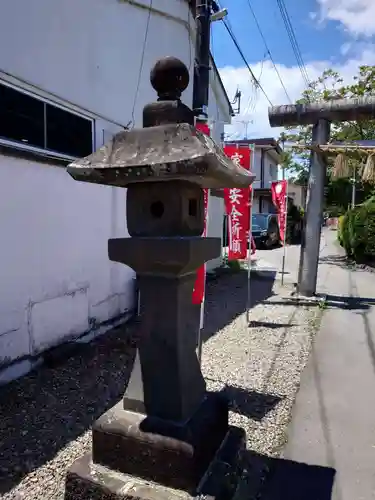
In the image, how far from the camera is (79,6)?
6211 mm

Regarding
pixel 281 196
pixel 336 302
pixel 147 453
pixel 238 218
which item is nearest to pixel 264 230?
pixel 281 196

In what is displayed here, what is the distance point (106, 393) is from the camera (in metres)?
4.87

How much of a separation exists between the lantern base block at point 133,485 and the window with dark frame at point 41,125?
3945 mm

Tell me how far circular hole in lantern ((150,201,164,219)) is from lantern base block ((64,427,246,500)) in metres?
1.60

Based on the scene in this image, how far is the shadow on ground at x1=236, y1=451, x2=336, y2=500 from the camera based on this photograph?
3.11 meters

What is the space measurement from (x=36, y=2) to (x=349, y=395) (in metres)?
6.37

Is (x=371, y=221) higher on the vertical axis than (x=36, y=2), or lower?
lower

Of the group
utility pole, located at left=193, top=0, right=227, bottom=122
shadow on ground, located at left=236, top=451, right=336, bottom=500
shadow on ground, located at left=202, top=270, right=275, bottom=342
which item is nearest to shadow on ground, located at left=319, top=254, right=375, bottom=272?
shadow on ground, located at left=202, top=270, right=275, bottom=342

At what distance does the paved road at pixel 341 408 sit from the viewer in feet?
11.6

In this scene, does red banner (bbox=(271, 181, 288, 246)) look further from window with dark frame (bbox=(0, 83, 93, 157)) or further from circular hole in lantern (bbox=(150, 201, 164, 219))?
circular hole in lantern (bbox=(150, 201, 164, 219))

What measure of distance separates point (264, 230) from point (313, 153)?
15486 millimetres

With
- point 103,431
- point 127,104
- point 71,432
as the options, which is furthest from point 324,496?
point 127,104

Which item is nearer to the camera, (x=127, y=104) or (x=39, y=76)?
(x=39, y=76)

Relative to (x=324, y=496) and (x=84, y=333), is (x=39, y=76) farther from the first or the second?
(x=324, y=496)
